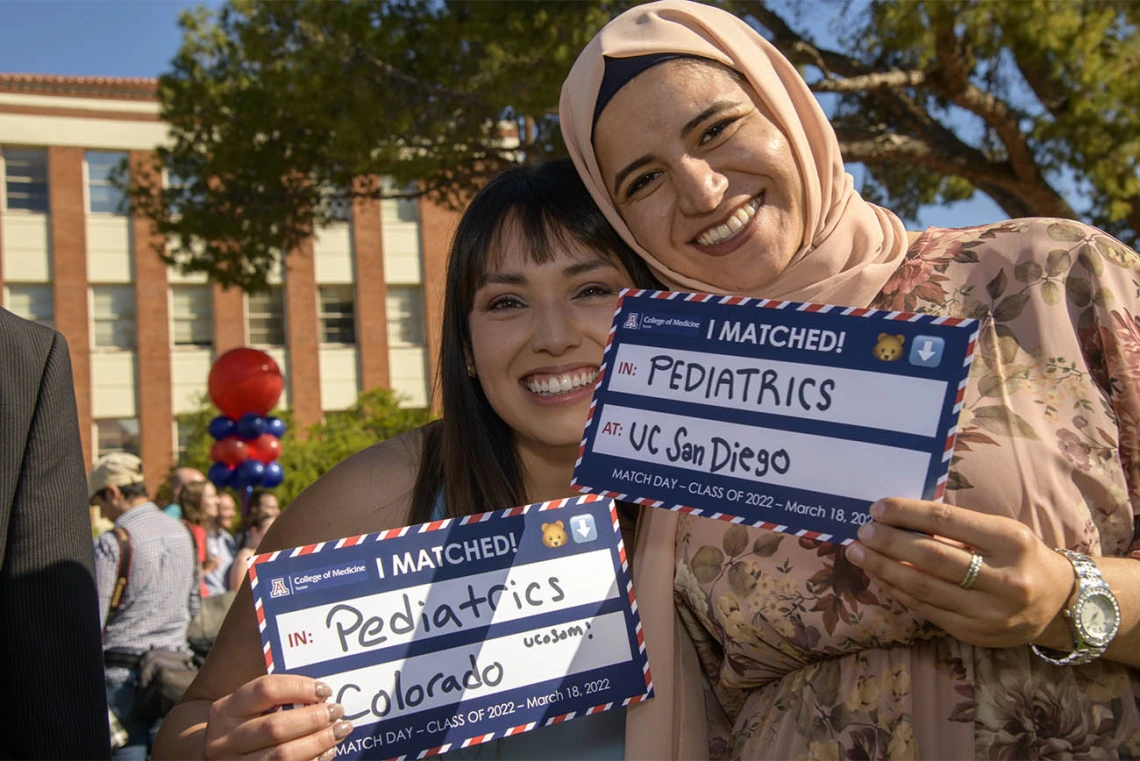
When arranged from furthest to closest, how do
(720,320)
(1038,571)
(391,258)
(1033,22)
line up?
(391,258) < (1033,22) < (720,320) < (1038,571)

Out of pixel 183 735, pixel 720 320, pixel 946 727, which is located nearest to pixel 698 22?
pixel 720 320

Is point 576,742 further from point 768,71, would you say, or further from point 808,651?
point 768,71

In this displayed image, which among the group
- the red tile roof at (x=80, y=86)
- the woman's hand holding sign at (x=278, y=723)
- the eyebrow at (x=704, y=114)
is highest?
the red tile roof at (x=80, y=86)

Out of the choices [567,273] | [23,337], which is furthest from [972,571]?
[23,337]

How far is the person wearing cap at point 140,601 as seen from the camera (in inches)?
258

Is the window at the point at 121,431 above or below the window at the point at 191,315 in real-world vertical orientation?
below

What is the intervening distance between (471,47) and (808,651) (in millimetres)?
9567

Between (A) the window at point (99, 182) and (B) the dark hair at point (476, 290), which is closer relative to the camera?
(B) the dark hair at point (476, 290)

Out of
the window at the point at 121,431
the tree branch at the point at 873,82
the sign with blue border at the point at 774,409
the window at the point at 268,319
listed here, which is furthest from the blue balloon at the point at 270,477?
the window at the point at 121,431

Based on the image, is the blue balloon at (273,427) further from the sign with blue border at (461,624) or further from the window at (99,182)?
the window at (99,182)

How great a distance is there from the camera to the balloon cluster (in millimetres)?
12562

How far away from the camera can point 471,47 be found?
10695 millimetres

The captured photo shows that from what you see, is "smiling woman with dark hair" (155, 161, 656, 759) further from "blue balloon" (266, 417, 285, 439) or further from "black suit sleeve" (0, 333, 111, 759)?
"blue balloon" (266, 417, 285, 439)

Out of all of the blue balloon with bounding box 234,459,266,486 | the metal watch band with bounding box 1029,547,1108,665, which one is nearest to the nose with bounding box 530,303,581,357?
the metal watch band with bounding box 1029,547,1108,665
